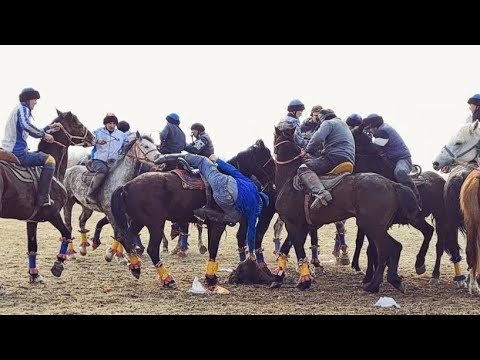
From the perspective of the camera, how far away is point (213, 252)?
33.5ft

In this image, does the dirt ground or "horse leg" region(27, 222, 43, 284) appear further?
"horse leg" region(27, 222, 43, 284)

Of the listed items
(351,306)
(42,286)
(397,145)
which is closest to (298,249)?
(351,306)

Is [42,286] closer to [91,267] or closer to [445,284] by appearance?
[91,267]

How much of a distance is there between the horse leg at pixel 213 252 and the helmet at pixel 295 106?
3035 millimetres

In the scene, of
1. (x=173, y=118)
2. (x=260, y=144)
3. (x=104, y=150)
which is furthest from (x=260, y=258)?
(x=173, y=118)

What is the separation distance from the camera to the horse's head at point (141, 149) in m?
12.1

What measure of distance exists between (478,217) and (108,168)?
7.01 metres

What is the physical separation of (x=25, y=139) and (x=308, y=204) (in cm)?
461

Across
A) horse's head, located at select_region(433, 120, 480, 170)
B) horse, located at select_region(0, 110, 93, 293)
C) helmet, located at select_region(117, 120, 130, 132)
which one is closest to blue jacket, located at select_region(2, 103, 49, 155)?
horse, located at select_region(0, 110, 93, 293)

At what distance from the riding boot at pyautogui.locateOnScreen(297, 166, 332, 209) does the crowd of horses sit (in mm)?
188

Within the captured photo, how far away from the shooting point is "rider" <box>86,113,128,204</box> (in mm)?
12508

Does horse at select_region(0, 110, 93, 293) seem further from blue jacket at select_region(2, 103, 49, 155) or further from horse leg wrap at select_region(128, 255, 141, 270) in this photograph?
horse leg wrap at select_region(128, 255, 141, 270)

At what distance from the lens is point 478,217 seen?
28.6 ft

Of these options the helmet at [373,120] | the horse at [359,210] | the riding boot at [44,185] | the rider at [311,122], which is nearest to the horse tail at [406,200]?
the horse at [359,210]
